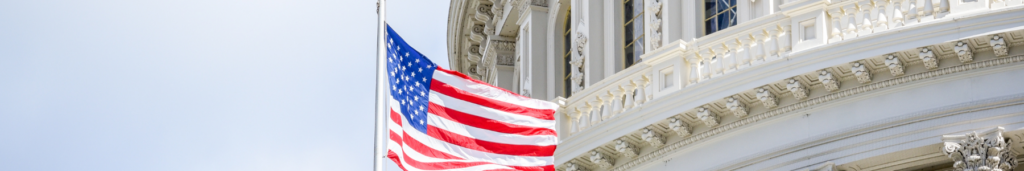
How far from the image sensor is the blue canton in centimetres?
1595

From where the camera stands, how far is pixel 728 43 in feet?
56.4

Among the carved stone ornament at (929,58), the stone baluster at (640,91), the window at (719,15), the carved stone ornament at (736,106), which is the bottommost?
the carved stone ornament at (929,58)

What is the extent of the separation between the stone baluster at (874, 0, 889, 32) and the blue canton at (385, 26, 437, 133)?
447cm

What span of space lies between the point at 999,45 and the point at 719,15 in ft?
21.5

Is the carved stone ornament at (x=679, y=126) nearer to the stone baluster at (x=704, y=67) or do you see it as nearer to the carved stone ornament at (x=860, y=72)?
the stone baluster at (x=704, y=67)

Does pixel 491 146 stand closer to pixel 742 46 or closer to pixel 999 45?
pixel 742 46

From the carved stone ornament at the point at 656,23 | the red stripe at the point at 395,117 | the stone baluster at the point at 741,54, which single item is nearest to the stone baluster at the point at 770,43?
the stone baluster at the point at 741,54

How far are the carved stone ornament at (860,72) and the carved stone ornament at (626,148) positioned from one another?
11.4 ft

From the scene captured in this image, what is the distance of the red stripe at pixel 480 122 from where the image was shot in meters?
16.3

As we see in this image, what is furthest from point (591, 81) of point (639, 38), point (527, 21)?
point (527, 21)

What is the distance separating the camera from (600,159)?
18.8m

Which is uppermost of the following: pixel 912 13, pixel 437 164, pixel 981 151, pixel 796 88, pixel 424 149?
pixel 912 13

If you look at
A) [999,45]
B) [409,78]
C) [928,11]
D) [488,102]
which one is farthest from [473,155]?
[999,45]

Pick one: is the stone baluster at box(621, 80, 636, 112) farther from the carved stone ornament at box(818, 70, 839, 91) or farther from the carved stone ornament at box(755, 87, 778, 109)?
the carved stone ornament at box(818, 70, 839, 91)
